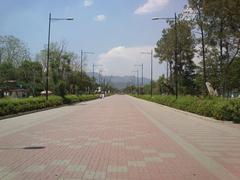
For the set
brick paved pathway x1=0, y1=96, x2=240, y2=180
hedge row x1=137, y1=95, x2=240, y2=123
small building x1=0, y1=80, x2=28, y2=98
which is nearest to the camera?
brick paved pathway x1=0, y1=96, x2=240, y2=180

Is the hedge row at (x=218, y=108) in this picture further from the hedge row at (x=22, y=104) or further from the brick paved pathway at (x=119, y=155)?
the hedge row at (x=22, y=104)

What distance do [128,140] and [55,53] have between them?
193 feet

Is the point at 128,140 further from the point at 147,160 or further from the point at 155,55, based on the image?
the point at 155,55

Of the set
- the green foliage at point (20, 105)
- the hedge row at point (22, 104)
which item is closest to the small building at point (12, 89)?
the hedge row at point (22, 104)

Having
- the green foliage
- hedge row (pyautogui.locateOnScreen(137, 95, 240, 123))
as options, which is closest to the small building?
the green foliage

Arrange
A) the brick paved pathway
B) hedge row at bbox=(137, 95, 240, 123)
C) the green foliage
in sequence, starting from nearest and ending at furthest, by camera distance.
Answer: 1. the brick paved pathway
2. hedge row at bbox=(137, 95, 240, 123)
3. the green foliage

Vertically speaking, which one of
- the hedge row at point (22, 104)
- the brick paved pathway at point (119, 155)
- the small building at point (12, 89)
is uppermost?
the small building at point (12, 89)

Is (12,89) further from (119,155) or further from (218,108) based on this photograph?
(119,155)

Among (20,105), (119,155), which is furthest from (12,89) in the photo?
(119,155)

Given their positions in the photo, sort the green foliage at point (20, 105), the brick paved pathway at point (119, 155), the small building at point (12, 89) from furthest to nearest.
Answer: the small building at point (12, 89), the green foliage at point (20, 105), the brick paved pathway at point (119, 155)

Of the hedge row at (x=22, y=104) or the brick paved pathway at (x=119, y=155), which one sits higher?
the hedge row at (x=22, y=104)

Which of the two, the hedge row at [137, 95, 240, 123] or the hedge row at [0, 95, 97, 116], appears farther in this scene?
the hedge row at [0, 95, 97, 116]

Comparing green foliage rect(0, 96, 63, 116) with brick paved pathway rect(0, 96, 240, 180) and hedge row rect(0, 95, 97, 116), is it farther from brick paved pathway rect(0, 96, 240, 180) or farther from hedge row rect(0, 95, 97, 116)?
brick paved pathway rect(0, 96, 240, 180)

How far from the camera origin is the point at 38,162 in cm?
1016
